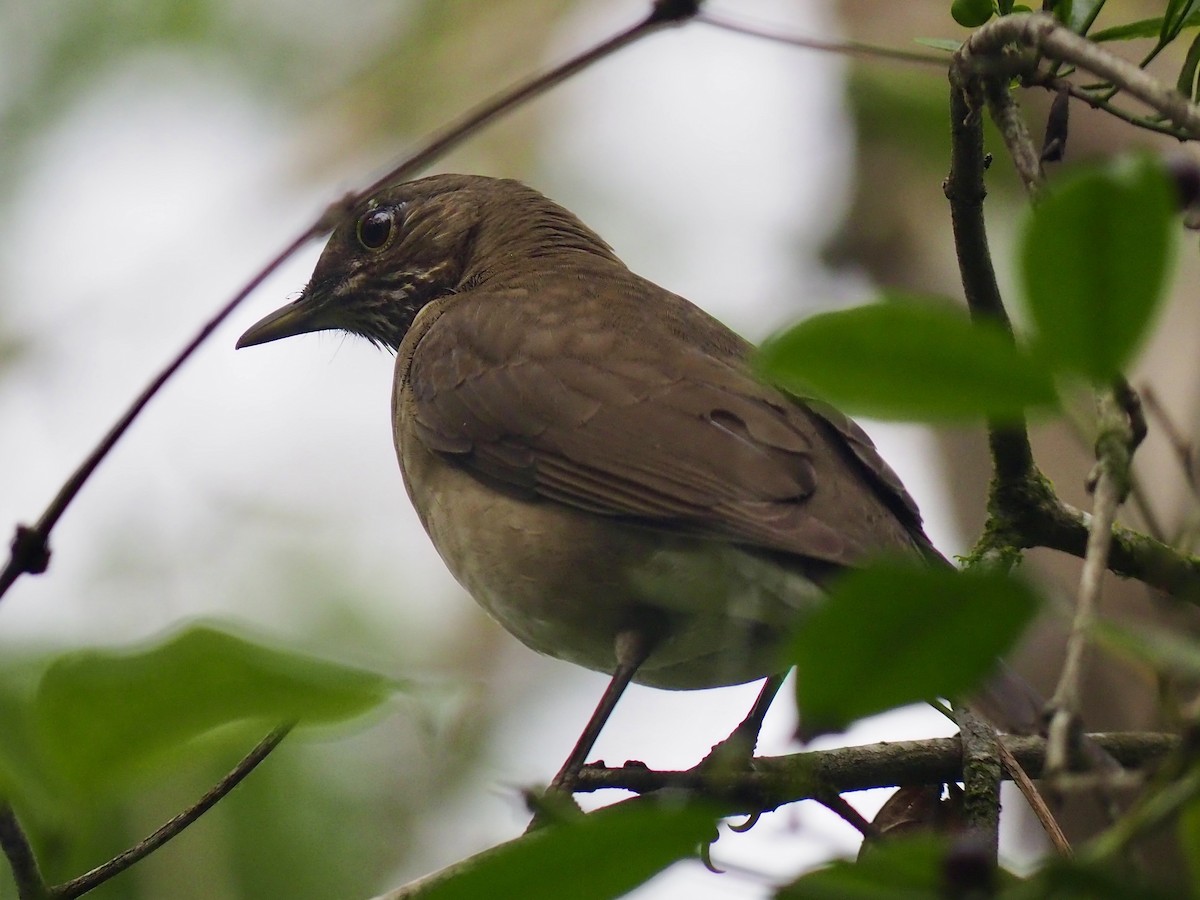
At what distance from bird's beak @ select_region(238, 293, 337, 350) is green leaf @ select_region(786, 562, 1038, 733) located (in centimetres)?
489

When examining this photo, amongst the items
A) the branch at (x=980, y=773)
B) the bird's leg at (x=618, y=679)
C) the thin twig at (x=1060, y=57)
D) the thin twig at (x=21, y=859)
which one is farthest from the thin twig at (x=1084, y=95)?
the bird's leg at (x=618, y=679)

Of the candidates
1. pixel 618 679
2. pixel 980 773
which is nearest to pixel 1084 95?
pixel 980 773

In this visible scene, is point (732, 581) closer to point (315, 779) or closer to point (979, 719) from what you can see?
point (979, 719)

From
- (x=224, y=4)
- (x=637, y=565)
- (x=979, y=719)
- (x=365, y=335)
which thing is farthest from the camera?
(x=224, y=4)

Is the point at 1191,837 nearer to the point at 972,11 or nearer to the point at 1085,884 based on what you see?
the point at 1085,884

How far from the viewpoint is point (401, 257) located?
5809 mm

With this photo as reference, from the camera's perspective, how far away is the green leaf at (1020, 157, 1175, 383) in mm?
996

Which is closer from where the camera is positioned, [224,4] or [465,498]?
[465,498]

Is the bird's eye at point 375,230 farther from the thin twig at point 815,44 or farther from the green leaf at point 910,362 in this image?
the green leaf at point 910,362

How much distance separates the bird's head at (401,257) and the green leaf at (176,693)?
463 centimetres

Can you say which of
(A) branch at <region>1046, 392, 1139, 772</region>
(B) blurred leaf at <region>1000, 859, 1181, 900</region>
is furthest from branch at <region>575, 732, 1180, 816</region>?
(B) blurred leaf at <region>1000, 859, 1181, 900</region>

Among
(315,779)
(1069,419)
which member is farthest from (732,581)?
(315,779)

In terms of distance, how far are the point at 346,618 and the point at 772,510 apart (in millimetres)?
5784

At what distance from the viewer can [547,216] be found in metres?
5.93
